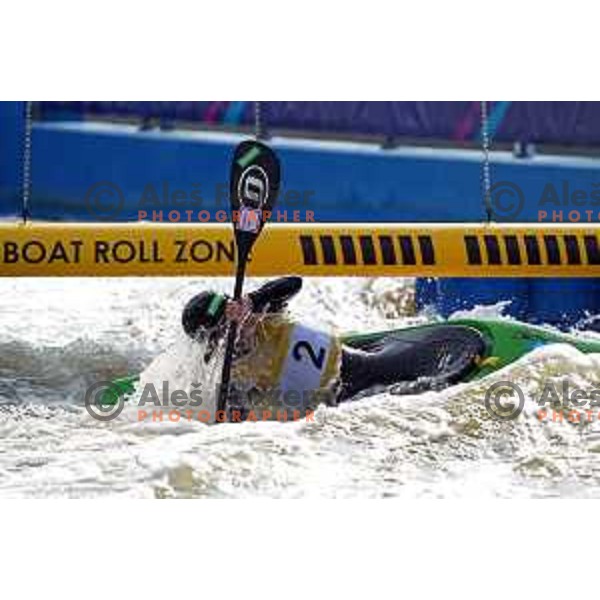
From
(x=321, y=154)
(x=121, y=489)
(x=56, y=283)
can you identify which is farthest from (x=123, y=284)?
(x=121, y=489)

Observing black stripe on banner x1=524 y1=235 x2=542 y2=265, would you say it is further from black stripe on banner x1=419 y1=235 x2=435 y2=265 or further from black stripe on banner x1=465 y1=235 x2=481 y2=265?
black stripe on banner x1=419 y1=235 x2=435 y2=265

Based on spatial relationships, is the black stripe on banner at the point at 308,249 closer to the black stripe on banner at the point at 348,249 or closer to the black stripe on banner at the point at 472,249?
the black stripe on banner at the point at 348,249

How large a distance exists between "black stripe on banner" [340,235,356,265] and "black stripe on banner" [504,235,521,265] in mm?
406

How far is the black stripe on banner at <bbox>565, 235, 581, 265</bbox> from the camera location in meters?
3.77

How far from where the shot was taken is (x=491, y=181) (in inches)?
233

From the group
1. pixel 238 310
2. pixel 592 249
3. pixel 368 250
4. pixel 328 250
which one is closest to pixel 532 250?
pixel 592 249

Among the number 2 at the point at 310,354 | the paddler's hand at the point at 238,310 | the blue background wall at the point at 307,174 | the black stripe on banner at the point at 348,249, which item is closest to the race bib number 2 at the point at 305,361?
the number 2 at the point at 310,354

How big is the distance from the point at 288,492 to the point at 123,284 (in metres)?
2.93

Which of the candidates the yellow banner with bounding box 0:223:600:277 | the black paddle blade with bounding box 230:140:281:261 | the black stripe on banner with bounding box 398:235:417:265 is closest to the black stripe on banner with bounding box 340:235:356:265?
the yellow banner with bounding box 0:223:600:277

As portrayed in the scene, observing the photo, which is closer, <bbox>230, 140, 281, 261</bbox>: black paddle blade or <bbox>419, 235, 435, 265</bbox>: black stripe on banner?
<bbox>230, 140, 281, 261</bbox>: black paddle blade

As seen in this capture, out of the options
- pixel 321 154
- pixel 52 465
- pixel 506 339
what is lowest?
pixel 52 465

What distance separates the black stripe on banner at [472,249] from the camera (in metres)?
3.74

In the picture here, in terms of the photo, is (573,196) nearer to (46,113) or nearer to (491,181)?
(491,181)

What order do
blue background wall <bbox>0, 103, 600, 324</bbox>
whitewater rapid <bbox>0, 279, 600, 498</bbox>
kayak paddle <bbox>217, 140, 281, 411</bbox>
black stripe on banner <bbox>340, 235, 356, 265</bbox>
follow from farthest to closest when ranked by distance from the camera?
blue background wall <bbox>0, 103, 600, 324</bbox>, black stripe on banner <bbox>340, 235, 356, 265</bbox>, kayak paddle <bbox>217, 140, 281, 411</bbox>, whitewater rapid <bbox>0, 279, 600, 498</bbox>
